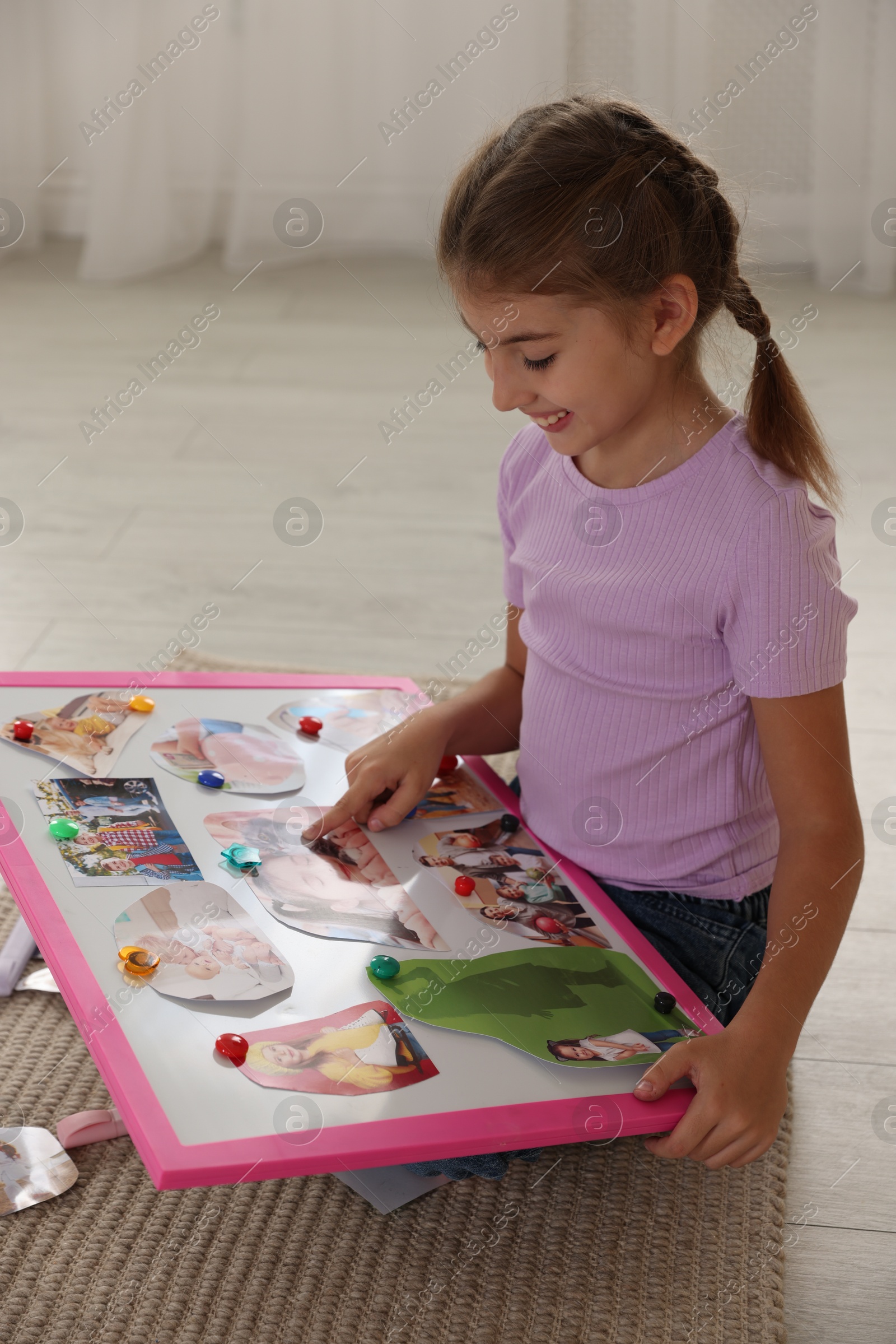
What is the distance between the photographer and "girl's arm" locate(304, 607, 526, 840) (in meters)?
0.94

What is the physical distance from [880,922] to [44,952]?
2.47 feet

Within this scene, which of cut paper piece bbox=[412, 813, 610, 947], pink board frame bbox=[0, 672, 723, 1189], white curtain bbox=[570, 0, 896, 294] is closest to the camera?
pink board frame bbox=[0, 672, 723, 1189]

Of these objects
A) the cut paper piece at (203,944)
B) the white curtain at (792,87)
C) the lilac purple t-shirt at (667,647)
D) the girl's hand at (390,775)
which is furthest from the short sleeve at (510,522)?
the white curtain at (792,87)

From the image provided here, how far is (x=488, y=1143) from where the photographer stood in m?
0.68

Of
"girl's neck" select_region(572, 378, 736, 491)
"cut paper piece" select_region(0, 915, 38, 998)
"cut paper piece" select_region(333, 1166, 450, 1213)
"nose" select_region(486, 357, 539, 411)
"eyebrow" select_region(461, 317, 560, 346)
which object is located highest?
"eyebrow" select_region(461, 317, 560, 346)

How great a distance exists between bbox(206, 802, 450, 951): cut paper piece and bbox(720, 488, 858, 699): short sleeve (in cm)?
27

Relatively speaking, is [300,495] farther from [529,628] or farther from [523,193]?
[523,193]

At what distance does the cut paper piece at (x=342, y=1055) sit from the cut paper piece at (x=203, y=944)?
38mm

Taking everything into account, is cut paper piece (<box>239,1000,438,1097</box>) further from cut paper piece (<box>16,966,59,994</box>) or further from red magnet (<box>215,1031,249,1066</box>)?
cut paper piece (<box>16,966,59,994</box>)

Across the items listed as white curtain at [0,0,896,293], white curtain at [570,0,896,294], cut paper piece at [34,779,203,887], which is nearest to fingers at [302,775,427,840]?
cut paper piece at [34,779,203,887]

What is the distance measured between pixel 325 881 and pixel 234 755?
0.56 ft

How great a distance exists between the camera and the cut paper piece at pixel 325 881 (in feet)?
2.70

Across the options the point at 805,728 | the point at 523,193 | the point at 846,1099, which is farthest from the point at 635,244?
the point at 846,1099

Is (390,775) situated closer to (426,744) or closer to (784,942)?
(426,744)
